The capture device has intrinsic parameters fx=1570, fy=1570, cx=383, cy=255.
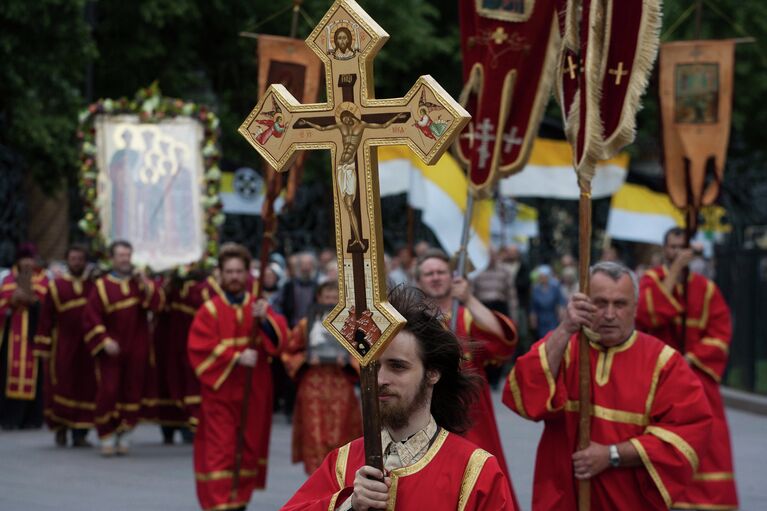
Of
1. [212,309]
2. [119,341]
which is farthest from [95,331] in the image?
[212,309]

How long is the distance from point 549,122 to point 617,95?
13953mm

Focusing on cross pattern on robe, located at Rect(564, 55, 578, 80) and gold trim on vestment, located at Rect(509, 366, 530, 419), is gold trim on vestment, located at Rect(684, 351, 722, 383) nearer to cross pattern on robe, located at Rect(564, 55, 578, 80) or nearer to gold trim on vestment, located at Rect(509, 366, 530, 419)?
gold trim on vestment, located at Rect(509, 366, 530, 419)

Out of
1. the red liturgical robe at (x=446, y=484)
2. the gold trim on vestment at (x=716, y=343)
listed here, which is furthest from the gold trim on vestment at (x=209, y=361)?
the red liturgical robe at (x=446, y=484)

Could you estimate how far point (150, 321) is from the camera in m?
16.0

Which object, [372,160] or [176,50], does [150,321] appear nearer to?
[176,50]

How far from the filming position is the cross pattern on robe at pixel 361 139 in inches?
172

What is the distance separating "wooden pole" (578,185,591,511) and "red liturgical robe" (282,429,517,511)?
1.88 meters

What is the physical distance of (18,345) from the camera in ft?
55.7

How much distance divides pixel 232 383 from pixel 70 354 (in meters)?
5.08

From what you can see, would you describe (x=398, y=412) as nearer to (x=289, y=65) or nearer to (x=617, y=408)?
(x=617, y=408)

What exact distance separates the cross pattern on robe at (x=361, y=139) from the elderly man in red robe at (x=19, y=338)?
12.6 metres

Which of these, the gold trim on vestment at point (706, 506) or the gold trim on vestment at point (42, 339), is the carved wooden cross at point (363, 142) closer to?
the gold trim on vestment at point (706, 506)

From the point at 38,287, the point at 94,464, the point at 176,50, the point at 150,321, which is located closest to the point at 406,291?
the point at 94,464

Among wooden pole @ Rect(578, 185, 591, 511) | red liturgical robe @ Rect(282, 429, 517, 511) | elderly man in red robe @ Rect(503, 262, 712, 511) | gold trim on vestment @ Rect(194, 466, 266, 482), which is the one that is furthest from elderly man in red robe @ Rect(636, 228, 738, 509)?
red liturgical robe @ Rect(282, 429, 517, 511)
